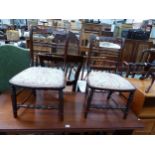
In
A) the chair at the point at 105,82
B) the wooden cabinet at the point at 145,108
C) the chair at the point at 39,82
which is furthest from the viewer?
the wooden cabinet at the point at 145,108

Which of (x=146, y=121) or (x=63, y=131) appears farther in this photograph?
(x=146, y=121)

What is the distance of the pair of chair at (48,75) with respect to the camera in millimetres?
1227

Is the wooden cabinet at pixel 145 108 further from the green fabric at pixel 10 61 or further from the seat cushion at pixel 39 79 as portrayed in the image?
the green fabric at pixel 10 61

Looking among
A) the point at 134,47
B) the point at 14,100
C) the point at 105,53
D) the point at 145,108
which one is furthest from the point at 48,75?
the point at 134,47

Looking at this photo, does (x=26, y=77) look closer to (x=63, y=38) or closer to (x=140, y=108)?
(x=63, y=38)

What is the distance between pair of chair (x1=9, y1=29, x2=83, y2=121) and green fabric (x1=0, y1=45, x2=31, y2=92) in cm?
13

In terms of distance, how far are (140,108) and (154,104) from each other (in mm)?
258

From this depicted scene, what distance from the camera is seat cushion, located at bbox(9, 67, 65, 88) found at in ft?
4.00

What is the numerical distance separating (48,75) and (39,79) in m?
0.11

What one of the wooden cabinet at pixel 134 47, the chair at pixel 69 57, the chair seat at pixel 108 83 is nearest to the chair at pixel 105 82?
the chair seat at pixel 108 83

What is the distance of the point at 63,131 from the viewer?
1.30 meters

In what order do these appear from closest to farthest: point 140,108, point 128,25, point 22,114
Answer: point 22,114 → point 140,108 → point 128,25

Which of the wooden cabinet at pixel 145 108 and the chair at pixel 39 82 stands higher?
the chair at pixel 39 82
